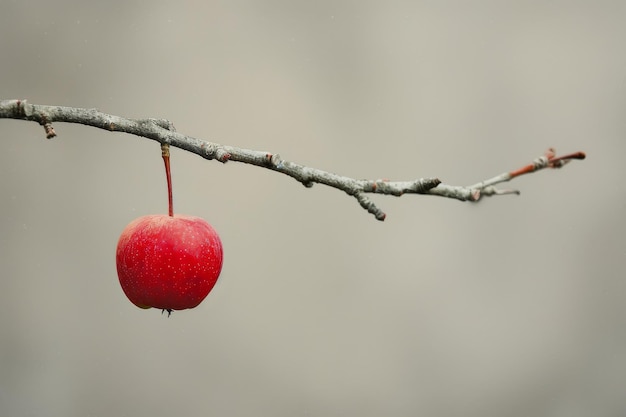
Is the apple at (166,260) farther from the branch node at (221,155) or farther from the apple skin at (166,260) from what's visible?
the branch node at (221,155)

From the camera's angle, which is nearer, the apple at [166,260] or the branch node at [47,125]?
the branch node at [47,125]

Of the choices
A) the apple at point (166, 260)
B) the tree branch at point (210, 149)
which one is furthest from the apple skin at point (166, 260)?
the tree branch at point (210, 149)

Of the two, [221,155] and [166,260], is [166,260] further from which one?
[221,155]

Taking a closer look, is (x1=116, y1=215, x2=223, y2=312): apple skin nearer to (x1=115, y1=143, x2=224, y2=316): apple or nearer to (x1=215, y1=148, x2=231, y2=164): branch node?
(x1=115, y1=143, x2=224, y2=316): apple

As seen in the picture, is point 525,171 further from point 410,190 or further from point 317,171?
point 317,171

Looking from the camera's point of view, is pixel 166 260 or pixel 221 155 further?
pixel 166 260

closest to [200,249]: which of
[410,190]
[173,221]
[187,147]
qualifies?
[173,221]

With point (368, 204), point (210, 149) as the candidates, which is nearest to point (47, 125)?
point (210, 149)
